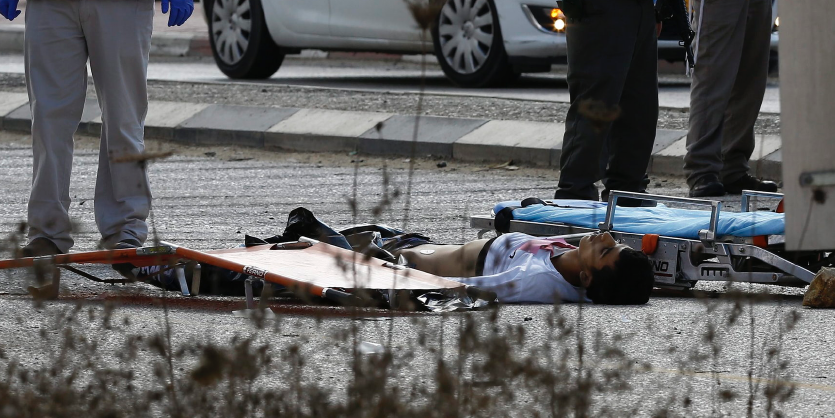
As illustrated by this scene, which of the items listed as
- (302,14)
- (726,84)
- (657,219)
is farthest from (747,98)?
(302,14)

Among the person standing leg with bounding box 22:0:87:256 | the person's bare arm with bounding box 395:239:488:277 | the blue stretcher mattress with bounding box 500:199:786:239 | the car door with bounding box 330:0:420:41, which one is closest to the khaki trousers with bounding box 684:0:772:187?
the blue stretcher mattress with bounding box 500:199:786:239

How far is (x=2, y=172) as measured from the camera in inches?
325

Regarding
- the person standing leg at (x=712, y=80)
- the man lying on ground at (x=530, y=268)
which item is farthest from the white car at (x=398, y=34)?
the man lying on ground at (x=530, y=268)

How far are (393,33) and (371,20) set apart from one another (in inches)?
10.0

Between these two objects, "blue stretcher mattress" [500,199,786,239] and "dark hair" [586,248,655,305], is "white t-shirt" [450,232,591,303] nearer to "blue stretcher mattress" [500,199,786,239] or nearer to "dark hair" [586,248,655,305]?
"dark hair" [586,248,655,305]

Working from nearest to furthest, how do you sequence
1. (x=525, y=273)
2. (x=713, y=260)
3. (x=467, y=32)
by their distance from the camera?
(x=525, y=273), (x=713, y=260), (x=467, y=32)

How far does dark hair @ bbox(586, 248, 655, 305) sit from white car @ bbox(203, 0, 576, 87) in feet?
19.6

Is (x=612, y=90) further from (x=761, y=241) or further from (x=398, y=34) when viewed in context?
(x=398, y=34)

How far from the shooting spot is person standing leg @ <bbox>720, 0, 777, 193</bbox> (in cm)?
732

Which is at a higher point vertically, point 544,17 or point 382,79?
point 544,17

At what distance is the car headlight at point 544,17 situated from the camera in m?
10.7

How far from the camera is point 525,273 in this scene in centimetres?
446

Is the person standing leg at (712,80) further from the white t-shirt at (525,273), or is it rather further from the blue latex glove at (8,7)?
the blue latex glove at (8,7)

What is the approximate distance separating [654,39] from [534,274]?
2.18 meters
